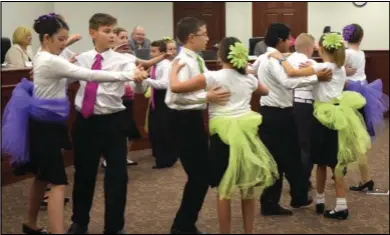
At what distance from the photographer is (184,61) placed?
3.60m

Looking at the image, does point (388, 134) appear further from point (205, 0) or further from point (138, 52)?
point (205, 0)

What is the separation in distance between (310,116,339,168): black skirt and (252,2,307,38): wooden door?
7.63m

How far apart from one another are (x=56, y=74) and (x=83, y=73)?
0.18 metres

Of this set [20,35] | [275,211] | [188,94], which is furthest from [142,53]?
[188,94]

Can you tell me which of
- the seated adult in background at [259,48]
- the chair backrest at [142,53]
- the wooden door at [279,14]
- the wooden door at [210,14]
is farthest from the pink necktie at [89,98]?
the wooden door at [279,14]

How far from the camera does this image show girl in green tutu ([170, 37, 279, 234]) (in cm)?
346

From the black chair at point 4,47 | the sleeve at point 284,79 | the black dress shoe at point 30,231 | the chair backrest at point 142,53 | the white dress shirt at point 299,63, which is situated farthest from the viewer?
the chair backrest at point 142,53

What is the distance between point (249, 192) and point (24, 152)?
4.55ft

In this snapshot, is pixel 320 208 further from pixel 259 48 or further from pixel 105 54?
pixel 259 48

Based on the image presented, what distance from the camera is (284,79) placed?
411 cm

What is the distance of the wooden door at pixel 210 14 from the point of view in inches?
464

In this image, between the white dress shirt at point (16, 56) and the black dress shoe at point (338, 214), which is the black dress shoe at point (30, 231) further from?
the white dress shirt at point (16, 56)

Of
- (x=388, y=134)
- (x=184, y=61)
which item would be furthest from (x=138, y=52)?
(x=184, y=61)

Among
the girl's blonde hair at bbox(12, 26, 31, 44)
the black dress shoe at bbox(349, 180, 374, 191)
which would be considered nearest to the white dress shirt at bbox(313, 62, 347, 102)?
the black dress shoe at bbox(349, 180, 374, 191)
